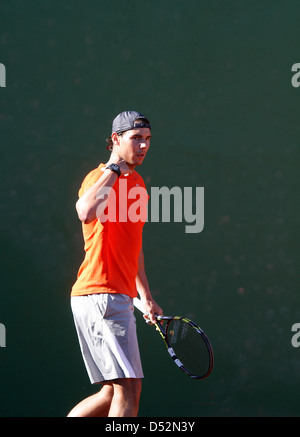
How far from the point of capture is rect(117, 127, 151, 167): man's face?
3473mm

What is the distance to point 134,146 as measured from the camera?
3475mm

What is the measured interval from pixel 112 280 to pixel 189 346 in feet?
2.00

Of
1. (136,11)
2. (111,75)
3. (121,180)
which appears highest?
(136,11)

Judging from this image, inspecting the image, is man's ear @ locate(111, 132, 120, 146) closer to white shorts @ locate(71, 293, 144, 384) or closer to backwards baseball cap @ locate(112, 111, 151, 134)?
backwards baseball cap @ locate(112, 111, 151, 134)

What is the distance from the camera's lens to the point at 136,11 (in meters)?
4.65

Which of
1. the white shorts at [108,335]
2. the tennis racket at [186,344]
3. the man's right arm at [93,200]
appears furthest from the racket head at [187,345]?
the man's right arm at [93,200]

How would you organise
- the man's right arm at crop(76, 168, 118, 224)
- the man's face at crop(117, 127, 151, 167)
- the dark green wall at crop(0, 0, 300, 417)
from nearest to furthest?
1. the man's right arm at crop(76, 168, 118, 224)
2. the man's face at crop(117, 127, 151, 167)
3. the dark green wall at crop(0, 0, 300, 417)

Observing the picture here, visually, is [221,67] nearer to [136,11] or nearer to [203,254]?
[136,11]

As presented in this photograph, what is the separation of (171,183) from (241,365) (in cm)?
119

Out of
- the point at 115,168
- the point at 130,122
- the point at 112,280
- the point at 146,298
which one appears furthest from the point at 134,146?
the point at 146,298

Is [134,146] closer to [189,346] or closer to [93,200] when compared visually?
[93,200]

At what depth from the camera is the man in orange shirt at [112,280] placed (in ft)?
10.6

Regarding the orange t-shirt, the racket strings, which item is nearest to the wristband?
the orange t-shirt

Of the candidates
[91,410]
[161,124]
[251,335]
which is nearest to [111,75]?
[161,124]
